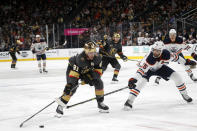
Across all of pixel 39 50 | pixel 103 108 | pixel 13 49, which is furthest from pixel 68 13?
pixel 103 108

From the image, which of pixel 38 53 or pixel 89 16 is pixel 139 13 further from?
pixel 38 53

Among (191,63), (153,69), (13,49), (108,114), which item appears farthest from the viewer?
(13,49)

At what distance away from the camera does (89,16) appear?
20469 mm

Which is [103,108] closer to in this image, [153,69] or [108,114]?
[108,114]

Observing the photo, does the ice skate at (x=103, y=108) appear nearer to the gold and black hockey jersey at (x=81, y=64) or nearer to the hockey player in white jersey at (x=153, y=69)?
the hockey player in white jersey at (x=153, y=69)

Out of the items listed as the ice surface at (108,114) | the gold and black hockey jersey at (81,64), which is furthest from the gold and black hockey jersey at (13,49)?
the gold and black hockey jersey at (81,64)

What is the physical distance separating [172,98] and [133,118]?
1.84 m

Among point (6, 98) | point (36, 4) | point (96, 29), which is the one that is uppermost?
point (36, 4)

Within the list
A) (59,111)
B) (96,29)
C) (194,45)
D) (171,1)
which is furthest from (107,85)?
(171,1)

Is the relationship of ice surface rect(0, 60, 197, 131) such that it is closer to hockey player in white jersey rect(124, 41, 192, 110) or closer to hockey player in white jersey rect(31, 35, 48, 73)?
hockey player in white jersey rect(124, 41, 192, 110)

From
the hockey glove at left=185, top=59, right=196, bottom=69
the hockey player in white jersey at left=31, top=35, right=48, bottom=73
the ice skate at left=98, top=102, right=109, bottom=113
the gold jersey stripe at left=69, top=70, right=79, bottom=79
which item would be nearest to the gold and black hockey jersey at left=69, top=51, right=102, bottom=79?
the gold jersey stripe at left=69, top=70, right=79, bottom=79

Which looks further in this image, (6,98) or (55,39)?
(55,39)

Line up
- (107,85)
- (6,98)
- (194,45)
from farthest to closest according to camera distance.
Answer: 1. (194,45)
2. (107,85)
3. (6,98)

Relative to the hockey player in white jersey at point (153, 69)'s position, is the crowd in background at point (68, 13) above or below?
above
